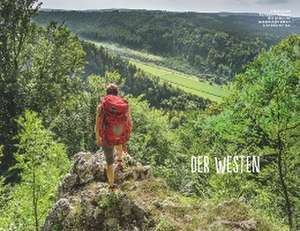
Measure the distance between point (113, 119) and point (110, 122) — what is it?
0.47 feet

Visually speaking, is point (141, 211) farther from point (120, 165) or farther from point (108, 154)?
point (120, 165)

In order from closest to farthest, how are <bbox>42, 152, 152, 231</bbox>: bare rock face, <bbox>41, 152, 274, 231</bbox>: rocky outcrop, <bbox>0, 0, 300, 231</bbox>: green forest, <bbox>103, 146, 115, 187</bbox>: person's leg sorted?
<bbox>41, 152, 274, 231</bbox>: rocky outcrop → <bbox>42, 152, 152, 231</bbox>: bare rock face → <bbox>103, 146, 115, 187</bbox>: person's leg → <bbox>0, 0, 300, 231</bbox>: green forest

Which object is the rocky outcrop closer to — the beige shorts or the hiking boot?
the hiking boot

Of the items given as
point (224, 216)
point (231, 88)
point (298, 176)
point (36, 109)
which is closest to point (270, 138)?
point (298, 176)

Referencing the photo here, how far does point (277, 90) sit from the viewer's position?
25.5 metres

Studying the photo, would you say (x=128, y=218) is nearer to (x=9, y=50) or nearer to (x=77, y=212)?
(x=77, y=212)

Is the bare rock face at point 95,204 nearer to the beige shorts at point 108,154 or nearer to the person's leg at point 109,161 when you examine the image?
the person's leg at point 109,161

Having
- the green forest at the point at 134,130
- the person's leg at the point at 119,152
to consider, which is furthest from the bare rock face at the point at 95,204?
the green forest at the point at 134,130

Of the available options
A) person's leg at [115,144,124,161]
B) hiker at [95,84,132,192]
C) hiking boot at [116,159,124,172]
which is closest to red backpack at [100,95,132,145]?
hiker at [95,84,132,192]

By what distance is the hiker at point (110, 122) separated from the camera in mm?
17812

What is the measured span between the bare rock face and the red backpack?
1.69m

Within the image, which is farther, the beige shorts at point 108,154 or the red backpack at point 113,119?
the beige shorts at point 108,154

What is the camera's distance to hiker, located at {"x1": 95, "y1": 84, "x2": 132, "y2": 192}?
17812mm

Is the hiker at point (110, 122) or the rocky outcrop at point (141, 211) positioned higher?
the hiker at point (110, 122)
